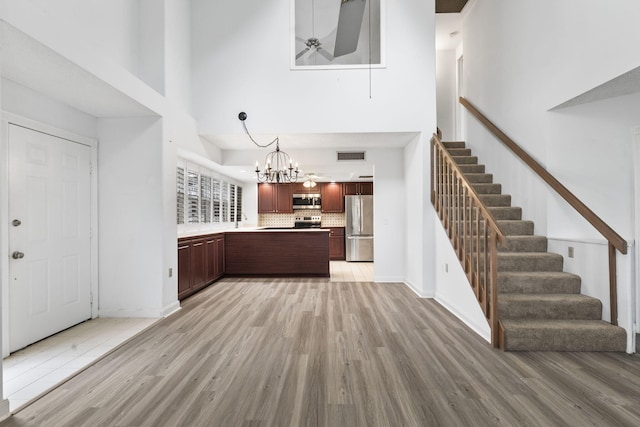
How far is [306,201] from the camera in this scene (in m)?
9.04

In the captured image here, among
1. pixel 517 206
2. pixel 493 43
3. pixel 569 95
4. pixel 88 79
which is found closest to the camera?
pixel 88 79

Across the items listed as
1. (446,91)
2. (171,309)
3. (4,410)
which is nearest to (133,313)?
(171,309)

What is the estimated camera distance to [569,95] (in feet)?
11.0

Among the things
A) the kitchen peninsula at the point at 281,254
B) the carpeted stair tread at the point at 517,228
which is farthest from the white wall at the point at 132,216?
the carpeted stair tread at the point at 517,228

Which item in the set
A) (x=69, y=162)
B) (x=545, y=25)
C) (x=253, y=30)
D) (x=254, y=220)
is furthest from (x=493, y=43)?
(x=254, y=220)

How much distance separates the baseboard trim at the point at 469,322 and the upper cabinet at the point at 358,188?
476 cm

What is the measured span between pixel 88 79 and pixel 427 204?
424cm

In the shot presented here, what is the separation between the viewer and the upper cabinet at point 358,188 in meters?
8.81

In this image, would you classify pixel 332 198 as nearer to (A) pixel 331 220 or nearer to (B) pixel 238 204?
(A) pixel 331 220

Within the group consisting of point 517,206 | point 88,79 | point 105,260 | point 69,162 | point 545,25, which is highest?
point 545,25

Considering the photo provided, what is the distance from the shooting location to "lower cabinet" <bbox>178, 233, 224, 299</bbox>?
4.54 metres

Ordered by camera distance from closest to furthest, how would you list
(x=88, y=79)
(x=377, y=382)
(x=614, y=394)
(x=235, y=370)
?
(x=614, y=394) < (x=377, y=382) < (x=235, y=370) < (x=88, y=79)

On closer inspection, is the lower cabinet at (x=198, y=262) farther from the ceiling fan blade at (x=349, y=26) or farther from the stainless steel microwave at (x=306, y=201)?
the ceiling fan blade at (x=349, y=26)

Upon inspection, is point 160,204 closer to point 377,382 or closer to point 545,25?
point 377,382
